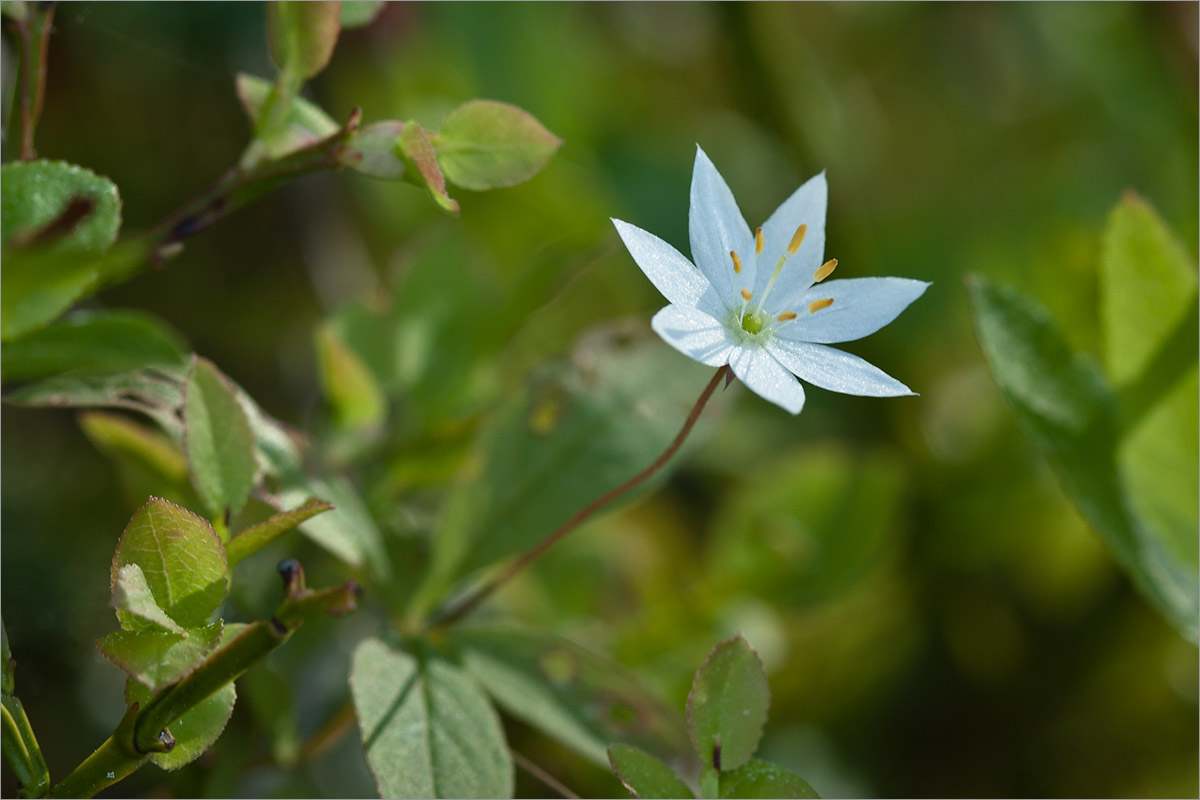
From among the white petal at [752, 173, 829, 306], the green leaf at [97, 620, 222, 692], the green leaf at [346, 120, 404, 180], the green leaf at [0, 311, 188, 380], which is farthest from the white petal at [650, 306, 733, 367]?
the green leaf at [0, 311, 188, 380]

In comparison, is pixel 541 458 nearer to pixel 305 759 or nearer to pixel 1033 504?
pixel 305 759

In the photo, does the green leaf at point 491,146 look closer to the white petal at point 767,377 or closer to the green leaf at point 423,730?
the white petal at point 767,377

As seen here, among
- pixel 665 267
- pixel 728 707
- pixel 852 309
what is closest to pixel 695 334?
pixel 665 267

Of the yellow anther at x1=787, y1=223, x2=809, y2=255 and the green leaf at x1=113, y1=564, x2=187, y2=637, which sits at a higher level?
the yellow anther at x1=787, y1=223, x2=809, y2=255

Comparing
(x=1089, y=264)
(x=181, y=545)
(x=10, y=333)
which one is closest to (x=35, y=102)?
(x=10, y=333)

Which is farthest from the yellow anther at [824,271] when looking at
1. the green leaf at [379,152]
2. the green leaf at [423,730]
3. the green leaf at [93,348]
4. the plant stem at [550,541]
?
the green leaf at [93,348]

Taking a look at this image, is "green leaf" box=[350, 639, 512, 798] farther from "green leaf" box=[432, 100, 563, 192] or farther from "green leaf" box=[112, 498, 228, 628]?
"green leaf" box=[432, 100, 563, 192]
